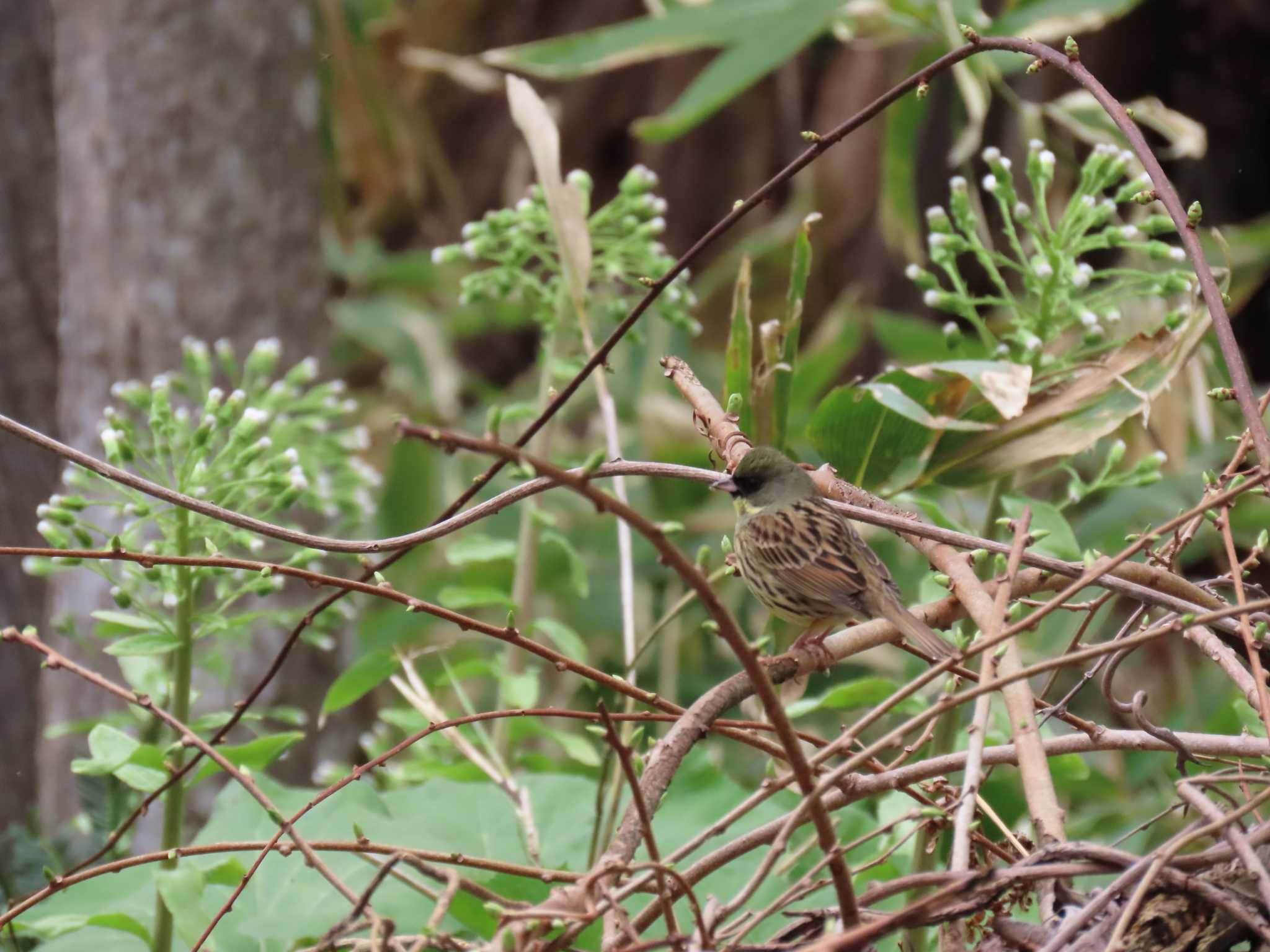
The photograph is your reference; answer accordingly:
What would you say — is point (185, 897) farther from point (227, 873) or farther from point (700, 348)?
point (700, 348)

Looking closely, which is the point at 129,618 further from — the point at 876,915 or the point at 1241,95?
the point at 1241,95

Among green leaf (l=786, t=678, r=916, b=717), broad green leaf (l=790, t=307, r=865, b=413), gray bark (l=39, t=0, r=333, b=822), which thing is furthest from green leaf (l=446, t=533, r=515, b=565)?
broad green leaf (l=790, t=307, r=865, b=413)

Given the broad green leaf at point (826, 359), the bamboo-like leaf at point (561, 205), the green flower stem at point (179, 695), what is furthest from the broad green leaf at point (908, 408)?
the broad green leaf at point (826, 359)

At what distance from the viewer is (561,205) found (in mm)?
2174

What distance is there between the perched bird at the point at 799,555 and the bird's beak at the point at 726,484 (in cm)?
6

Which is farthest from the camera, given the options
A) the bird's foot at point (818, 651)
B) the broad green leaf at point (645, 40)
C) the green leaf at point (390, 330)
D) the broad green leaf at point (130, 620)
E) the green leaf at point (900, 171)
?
the green leaf at point (390, 330)

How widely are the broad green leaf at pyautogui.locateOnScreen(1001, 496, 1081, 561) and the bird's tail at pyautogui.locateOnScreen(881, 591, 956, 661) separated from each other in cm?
23

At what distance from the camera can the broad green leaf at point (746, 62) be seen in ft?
11.5

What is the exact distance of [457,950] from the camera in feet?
4.21

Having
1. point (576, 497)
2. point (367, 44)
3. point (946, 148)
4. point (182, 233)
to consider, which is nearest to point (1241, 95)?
point (946, 148)

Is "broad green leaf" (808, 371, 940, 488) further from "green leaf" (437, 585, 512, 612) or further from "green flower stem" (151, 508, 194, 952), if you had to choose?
"green flower stem" (151, 508, 194, 952)

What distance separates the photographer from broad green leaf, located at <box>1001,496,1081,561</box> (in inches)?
74.9

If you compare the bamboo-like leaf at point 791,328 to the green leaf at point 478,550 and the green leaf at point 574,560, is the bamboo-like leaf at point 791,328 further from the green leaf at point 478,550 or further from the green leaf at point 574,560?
the green leaf at point 478,550

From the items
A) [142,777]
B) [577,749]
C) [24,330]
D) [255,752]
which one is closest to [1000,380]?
[577,749]
